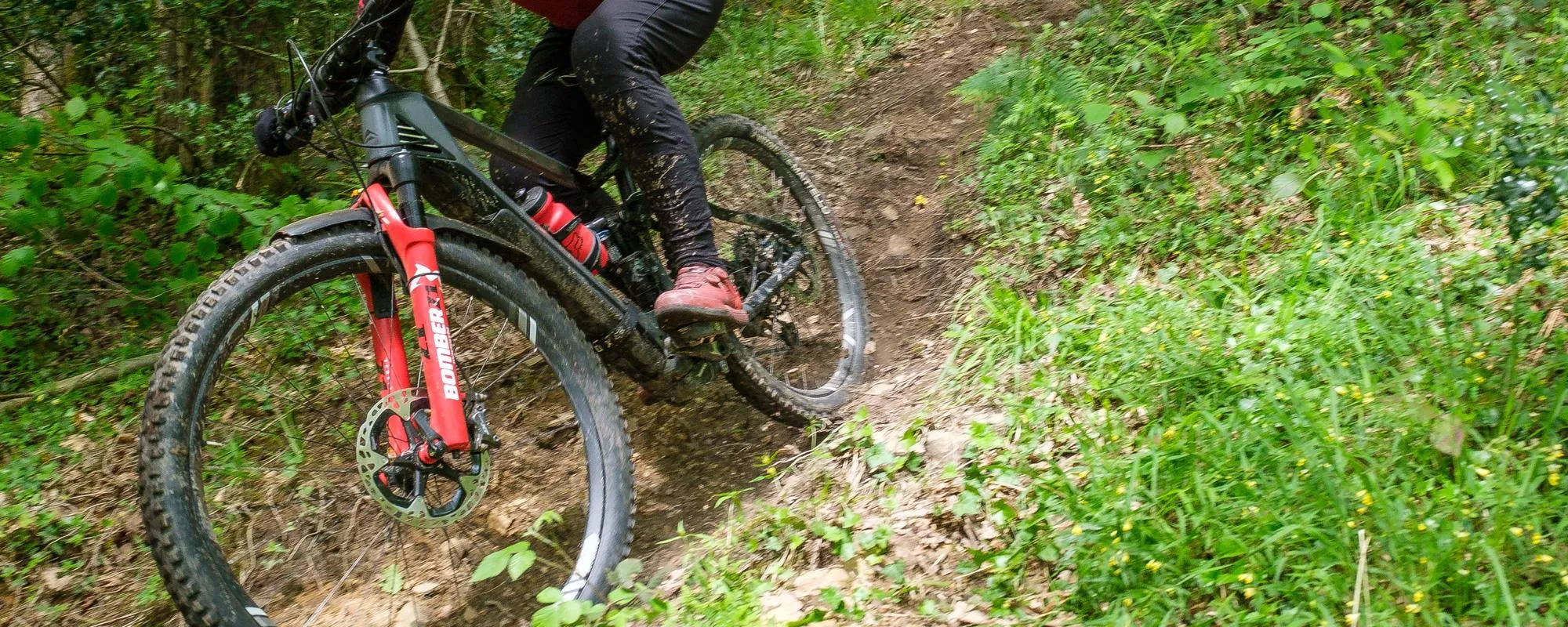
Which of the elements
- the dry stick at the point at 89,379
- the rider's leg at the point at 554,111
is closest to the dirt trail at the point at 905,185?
the rider's leg at the point at 554,111

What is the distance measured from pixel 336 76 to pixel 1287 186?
9.69 feet

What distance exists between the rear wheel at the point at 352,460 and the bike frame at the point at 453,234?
7cm

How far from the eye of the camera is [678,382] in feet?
9.61

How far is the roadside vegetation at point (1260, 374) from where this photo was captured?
193 cm

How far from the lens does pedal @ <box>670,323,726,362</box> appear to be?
2791mm

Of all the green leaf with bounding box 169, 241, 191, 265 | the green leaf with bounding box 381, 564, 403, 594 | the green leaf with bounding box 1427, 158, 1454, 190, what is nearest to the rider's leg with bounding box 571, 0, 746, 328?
the green leaf with bounding box 381, 564, 403, 594

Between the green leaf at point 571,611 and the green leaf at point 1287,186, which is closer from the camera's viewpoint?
the green leaf at point 571,611

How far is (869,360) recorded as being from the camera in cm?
374

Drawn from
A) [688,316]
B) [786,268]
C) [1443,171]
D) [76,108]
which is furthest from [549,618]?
[76,108]

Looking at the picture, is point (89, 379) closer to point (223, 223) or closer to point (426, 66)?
point (223, 223)

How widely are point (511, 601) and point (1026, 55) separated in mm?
3484

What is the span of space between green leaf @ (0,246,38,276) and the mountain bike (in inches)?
57.7

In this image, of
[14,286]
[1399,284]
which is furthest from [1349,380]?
[14,286]

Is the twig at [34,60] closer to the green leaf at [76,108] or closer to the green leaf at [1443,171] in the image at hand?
the green leaf at [76,108]
